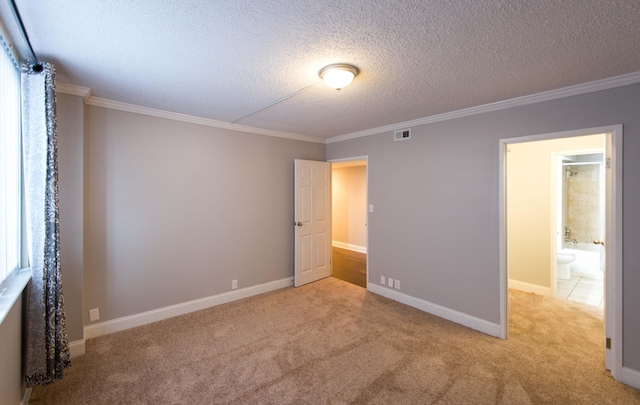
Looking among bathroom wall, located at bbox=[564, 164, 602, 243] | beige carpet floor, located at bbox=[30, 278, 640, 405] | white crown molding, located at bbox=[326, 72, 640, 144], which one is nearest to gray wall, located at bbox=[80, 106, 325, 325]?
beige carpet floor, located at bbox=[30, 278, 640, 405]

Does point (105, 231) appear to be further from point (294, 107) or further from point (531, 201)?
point (531, 201)

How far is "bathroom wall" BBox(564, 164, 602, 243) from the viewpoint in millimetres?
5168

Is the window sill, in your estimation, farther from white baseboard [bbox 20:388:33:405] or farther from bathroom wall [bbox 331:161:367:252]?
bathroom wall [bbox 331:161:367:252]

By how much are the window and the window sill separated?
0.06 m

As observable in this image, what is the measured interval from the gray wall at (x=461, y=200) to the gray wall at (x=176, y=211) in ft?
5.05

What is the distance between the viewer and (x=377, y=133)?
4047mm

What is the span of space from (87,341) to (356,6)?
370cm

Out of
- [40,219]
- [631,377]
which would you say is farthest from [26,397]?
[631,377]

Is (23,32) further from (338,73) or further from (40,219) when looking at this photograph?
(338,73)

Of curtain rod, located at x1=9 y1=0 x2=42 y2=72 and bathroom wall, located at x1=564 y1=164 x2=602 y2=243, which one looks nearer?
curtain rod, located at x1=9 y1=0 x2=42 y2=72

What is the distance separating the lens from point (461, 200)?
3.19m

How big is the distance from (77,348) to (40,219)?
4.52 ft

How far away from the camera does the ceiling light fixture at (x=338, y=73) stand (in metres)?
2.02

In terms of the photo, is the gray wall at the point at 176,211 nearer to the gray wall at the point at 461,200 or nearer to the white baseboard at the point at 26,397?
the white baseboard at the point at 26,397
